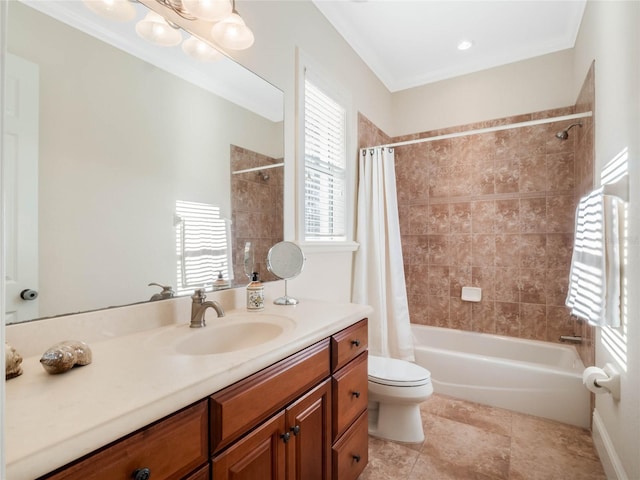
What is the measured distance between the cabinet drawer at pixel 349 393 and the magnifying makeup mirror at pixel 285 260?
0.44 m

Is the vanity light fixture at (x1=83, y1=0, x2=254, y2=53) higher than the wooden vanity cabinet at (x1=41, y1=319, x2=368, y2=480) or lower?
higher

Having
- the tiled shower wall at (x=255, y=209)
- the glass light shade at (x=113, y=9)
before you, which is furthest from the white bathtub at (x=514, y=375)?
the glass light shade at (x=113, y=9)

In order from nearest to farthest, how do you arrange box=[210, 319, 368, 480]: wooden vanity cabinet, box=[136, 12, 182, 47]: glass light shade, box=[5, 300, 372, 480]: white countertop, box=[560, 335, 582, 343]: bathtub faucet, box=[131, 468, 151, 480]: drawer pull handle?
box=[5, 300, 372, 480]: white countertop < box=[131, 468, 151, 480]: drawer pull handle < box=[210, 319, 368, 480]: wooden vanity cabinet < box=[136, 12, 182, 47]: glass light shade < box=[560, 335, 582, 343]: bathtub faucet

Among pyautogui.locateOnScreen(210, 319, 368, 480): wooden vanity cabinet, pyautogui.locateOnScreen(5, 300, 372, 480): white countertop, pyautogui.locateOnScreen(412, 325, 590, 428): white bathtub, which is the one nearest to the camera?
pyautogui.locateOnScreen(5, 300, 372, 480): white countertop

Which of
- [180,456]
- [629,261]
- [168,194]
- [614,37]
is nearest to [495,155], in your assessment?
[614,37]

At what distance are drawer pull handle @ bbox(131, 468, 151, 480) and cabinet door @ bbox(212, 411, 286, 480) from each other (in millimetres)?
181

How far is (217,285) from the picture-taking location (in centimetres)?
145

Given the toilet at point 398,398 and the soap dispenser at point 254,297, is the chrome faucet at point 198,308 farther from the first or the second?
the toilet at point 398,398

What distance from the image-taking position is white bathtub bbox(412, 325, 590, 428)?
2.10m

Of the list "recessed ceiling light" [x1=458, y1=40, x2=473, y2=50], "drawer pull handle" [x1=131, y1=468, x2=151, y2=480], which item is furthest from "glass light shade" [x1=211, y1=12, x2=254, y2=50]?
"recessed ceiling light" [x1=458, y1=40, x2=473, y2=50]

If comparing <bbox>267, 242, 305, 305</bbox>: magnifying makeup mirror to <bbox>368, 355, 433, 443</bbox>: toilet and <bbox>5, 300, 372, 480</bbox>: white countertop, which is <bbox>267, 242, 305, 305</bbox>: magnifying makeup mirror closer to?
<bbox>5, 300, 372, 480</bbox>: white countertop

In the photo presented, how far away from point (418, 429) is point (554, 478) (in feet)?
2.22

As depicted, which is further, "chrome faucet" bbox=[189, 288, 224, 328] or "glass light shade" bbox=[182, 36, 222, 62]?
"glass light shade" bbox=[182, 36, 222, 62]

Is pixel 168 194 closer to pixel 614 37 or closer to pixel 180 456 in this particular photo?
pixel 180 456
